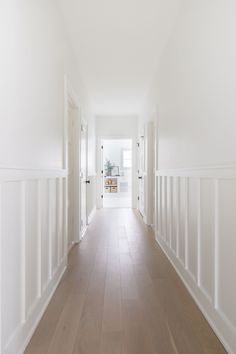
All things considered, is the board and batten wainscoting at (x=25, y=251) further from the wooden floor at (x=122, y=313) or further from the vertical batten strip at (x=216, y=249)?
the vertical batten strip at (x=216, y=249)

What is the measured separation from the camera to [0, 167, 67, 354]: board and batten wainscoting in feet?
4.04

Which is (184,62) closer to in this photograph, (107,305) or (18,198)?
(18,198)

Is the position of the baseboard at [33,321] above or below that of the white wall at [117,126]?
below

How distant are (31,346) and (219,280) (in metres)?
1.08

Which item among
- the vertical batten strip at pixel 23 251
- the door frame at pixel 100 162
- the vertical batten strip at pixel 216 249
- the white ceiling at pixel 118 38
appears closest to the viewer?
the vertical batten strip at pixel 23 251

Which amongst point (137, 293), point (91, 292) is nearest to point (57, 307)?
point (91, 292)

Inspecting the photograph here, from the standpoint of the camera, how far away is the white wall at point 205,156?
1.41 m

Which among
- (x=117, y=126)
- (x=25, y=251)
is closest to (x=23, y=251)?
(x=25, y=251)

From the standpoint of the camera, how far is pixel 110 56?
11.7 feet

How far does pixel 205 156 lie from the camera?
177 cm

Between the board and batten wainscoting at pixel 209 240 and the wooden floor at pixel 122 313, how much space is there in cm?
11

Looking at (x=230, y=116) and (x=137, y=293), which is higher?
(x=230, y=116)

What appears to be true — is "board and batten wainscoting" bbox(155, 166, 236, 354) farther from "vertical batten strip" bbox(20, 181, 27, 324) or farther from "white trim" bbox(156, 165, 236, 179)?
"vertical batten strip" bbox(20, 181, 27, 324)

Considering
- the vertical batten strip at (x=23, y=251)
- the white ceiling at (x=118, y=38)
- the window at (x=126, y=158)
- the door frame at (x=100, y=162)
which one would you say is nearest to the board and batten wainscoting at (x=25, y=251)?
the vertical batten strip at (x=23, y=251)
